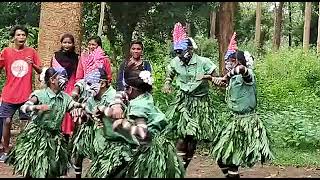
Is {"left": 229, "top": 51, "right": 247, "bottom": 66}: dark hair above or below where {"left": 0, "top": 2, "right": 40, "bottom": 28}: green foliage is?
below

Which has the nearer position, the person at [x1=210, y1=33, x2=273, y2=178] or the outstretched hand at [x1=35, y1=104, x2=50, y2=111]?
the outstretched hand at [x1=35, y1=104, x2=50, y2=111]

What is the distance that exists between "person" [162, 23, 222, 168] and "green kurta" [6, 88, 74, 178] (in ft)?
5.12

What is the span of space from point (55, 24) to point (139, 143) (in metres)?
4.20

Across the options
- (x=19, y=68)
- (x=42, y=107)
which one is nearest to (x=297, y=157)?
(x=19, y=68)

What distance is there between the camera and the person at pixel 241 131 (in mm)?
6441

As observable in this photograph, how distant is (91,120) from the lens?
6371 mm

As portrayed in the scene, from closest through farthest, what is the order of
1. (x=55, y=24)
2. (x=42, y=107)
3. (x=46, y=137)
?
(x=42, y=107) < (x=46, y=137) < (x=55, y=24)

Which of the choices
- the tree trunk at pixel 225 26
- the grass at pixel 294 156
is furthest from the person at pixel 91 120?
the tree trunk at pixel 225 26

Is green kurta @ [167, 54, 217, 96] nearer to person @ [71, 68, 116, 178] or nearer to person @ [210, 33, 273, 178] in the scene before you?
person @ [210, 33, 273, 178]

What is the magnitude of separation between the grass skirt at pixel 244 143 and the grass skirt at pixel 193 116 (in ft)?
2.22

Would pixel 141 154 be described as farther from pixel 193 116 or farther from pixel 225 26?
pixel 225 26

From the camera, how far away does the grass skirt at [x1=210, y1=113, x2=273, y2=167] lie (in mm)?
6445

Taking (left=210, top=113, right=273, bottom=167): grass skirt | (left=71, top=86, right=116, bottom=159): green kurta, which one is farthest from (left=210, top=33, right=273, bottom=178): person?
(left=71, top=86, right=116, bottom=159): green kurta

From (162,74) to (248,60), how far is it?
19.3 feet
